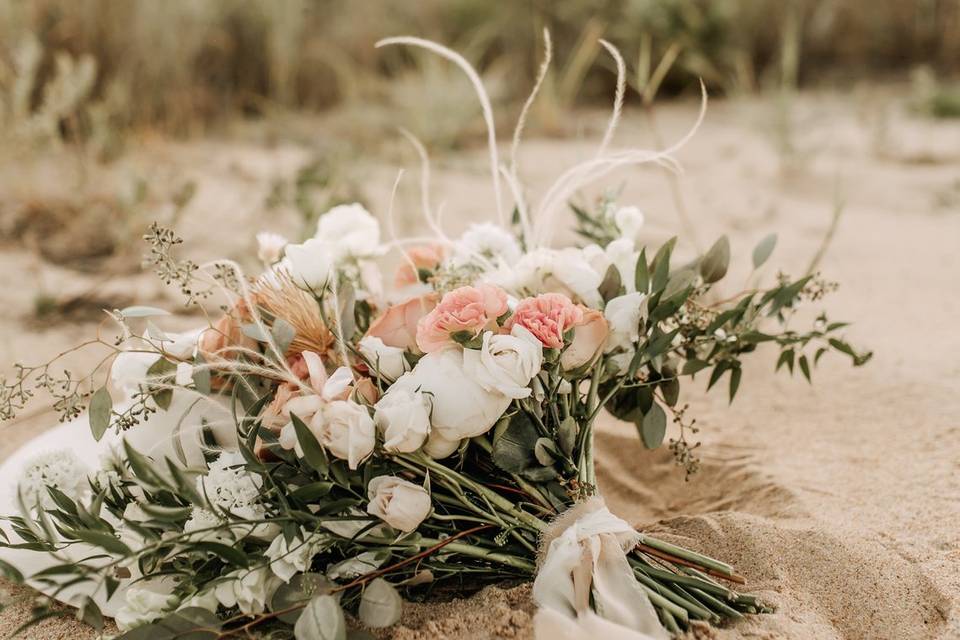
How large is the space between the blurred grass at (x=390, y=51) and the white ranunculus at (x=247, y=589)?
2.19 m

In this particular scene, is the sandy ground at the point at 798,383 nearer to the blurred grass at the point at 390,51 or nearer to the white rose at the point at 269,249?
the blurred grass at the point at 390,51

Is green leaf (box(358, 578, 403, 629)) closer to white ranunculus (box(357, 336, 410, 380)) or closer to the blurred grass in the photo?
white ranunculus (box(357, 336, 410, 380))

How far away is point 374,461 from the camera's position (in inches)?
43.9

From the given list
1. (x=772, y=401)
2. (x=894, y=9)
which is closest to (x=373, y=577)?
(x=772, y=401)

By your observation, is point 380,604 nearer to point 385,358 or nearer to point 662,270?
point 385,358

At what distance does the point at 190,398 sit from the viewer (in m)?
1.28

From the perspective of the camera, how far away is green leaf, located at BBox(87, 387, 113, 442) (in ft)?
3.65

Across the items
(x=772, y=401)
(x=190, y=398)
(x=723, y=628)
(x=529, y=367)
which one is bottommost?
(x=772, y=401)

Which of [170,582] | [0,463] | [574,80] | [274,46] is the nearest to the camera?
[170,582]

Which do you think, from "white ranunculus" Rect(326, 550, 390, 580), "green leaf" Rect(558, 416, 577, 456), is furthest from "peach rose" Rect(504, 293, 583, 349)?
"white ranunculus" Rect(326, 550, 390, 580)

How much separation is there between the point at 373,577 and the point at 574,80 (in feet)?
12.6

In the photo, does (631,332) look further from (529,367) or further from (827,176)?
(827,176)

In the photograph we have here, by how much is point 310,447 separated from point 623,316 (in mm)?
465

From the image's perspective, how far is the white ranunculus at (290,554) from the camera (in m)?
1.07
